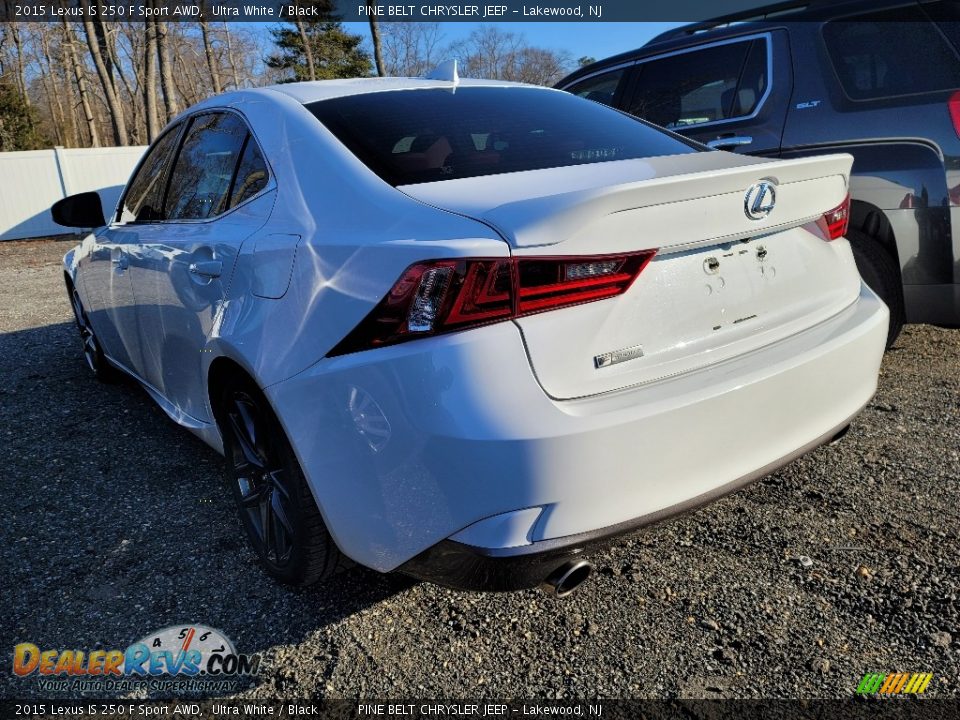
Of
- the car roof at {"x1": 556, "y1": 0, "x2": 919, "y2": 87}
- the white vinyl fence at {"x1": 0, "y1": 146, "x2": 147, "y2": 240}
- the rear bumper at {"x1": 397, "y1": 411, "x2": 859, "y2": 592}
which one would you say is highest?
the car roof at {"x1": 556, "y1": 0, "x2": 919, "y2": 87}

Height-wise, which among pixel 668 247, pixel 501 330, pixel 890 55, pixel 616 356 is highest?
pixel 890 55

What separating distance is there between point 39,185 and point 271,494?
19914 millimetres

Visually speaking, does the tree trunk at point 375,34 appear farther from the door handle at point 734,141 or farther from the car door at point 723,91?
the door handle at point 734,141

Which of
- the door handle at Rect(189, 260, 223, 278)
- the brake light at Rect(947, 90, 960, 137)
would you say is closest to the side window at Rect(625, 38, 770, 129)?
the brake light at Rect(947, 90, 960, 137)

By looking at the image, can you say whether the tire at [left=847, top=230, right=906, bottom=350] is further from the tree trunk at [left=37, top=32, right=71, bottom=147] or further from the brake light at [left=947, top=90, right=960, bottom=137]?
the tree trunk at [left=37, top=32, right=71, bottom=147]

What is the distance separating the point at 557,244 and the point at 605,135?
103 cm

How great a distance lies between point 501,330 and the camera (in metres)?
1.66

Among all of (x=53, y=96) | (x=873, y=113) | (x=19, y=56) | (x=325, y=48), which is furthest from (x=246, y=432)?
(x=53, y=96)

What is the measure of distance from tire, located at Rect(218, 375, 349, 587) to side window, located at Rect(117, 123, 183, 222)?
4.07ft

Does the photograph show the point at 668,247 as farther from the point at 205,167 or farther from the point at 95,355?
the point at 95,355

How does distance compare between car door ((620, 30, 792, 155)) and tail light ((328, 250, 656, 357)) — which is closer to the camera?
tail light ((328, 250, 656, 357))

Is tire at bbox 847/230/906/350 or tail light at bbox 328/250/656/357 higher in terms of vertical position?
tail light at bbox 328/250/656/357

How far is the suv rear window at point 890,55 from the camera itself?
3527 mm

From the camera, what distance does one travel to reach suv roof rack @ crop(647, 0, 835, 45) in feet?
14.0
